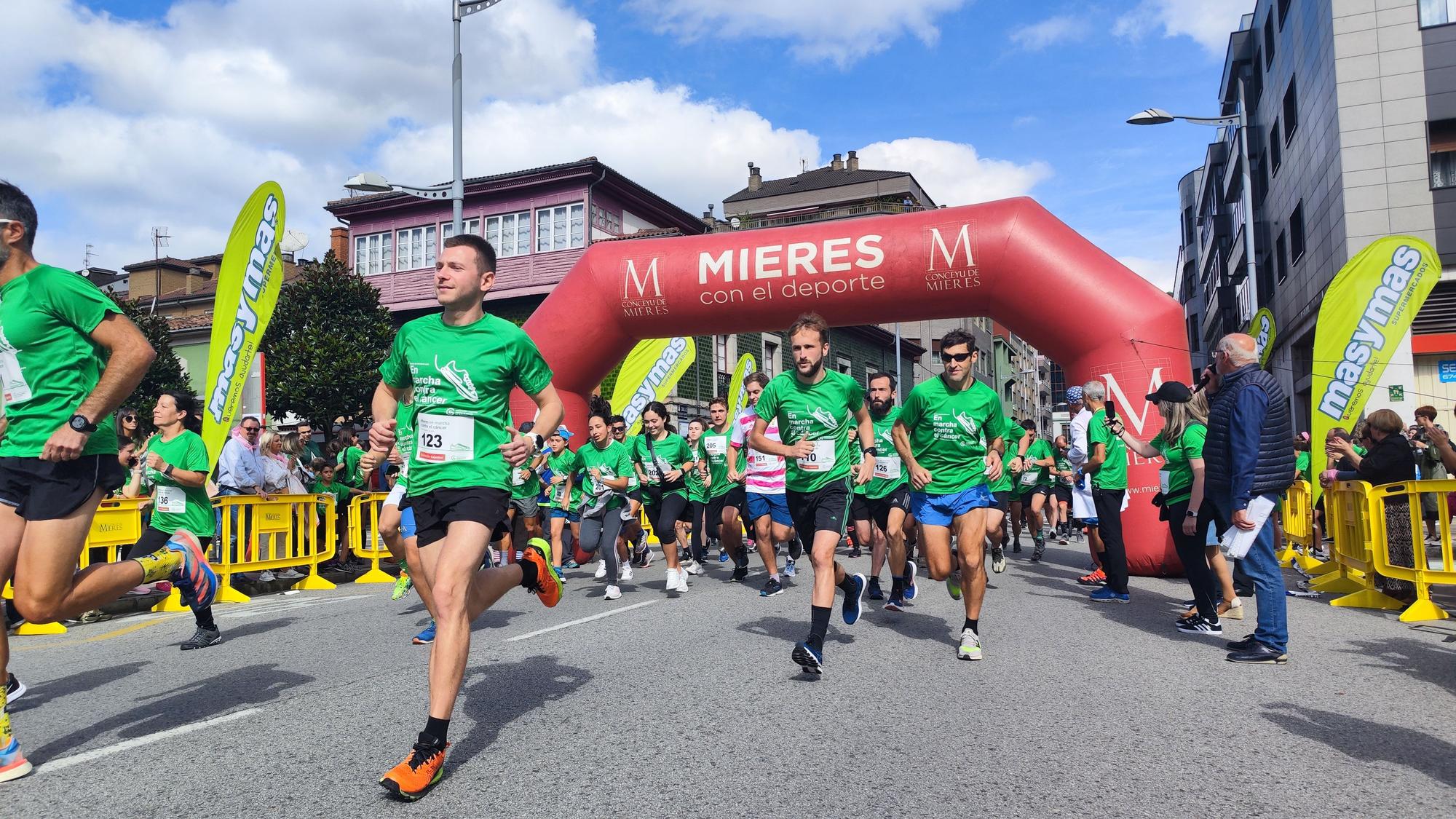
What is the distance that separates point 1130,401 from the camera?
10.7 meters

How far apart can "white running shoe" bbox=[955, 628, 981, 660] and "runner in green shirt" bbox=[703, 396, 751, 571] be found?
404cm

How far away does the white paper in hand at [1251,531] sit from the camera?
18.8ft

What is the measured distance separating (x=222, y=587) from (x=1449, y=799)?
33.6ft

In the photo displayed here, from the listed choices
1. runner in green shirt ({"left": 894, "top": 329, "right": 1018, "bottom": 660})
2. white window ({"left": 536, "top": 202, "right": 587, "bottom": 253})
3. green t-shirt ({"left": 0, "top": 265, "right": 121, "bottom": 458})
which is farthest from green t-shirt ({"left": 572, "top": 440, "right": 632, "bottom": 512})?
white window ({"left": 536, "top": 202, "right": 587, "bottom": 253})

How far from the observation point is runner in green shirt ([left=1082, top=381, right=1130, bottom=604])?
877cm

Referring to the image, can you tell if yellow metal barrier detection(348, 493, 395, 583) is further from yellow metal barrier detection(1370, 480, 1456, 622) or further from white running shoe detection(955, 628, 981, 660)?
yellow metal barrier detection(1370, 480, 1456, 622)

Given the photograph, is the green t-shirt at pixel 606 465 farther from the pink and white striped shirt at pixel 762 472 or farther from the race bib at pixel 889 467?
the race bib at pixel 889 467

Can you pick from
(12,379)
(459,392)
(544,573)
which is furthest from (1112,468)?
(12,379)

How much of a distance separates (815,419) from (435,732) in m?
3.31

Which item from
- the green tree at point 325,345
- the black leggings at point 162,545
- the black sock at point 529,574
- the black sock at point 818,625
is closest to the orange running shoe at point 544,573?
the black sock at point 529,574

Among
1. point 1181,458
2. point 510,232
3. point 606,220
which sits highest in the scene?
point 606,220

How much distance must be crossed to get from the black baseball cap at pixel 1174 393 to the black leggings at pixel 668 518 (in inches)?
179

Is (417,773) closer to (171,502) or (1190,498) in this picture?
(171,502)

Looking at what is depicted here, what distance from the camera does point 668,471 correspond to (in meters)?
10.5
